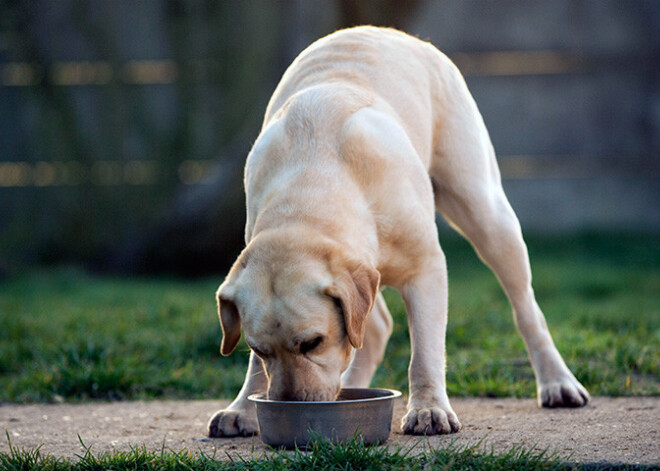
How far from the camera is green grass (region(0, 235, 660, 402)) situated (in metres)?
4.26

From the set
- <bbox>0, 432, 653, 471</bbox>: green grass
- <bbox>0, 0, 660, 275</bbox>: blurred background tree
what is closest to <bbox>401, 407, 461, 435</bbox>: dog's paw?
<bbox>0, 432, 653, 471</bbox>: green grass

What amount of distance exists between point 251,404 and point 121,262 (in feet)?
18.1

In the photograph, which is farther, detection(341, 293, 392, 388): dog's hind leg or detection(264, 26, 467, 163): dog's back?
detection(341, 293, 392, 388): dog's hind leg

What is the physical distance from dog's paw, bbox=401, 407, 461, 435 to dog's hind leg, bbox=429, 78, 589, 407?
721 millimetres

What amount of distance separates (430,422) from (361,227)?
694 mm

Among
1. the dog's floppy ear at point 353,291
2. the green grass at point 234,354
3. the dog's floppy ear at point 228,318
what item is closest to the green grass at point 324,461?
the green grass at point 234,354

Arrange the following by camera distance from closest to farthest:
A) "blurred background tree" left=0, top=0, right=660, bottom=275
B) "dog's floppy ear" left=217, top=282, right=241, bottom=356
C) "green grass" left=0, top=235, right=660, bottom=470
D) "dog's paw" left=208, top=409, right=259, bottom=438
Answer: "green grass" left=0, top=235, right=660, bottom=470 < "dog's floppy ear" left=217, top=282, right=241, bottom=356 < "dog's paw" left=208, top=409, right=259, bottom=438 < "blurred background tree" left=0, top=0, right=660, bottom=275

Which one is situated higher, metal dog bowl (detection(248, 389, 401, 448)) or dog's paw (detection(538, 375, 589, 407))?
metal dog bowl (detection(248, 389, 401, 448))

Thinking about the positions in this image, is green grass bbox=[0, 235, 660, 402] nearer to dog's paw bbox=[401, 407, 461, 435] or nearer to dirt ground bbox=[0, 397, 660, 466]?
dirt ground bbox=[0, 397, 660, 466]

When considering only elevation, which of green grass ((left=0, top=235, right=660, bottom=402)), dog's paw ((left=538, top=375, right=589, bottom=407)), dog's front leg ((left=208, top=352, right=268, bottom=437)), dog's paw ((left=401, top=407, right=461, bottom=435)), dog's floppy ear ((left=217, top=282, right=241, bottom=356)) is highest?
dog's floppy ear ((left=217, top=282, right=241, bottom=356))

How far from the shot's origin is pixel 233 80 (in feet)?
31.8

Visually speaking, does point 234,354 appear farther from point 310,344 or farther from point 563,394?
point 310,344

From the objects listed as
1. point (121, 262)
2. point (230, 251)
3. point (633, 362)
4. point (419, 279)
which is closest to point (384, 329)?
point (419, 279)

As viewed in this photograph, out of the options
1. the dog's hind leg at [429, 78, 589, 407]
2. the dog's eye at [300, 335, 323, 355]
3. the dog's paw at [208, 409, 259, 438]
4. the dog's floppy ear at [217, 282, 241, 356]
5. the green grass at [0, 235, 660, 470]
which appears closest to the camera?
the green grass at [0, 235, 660, 470]
